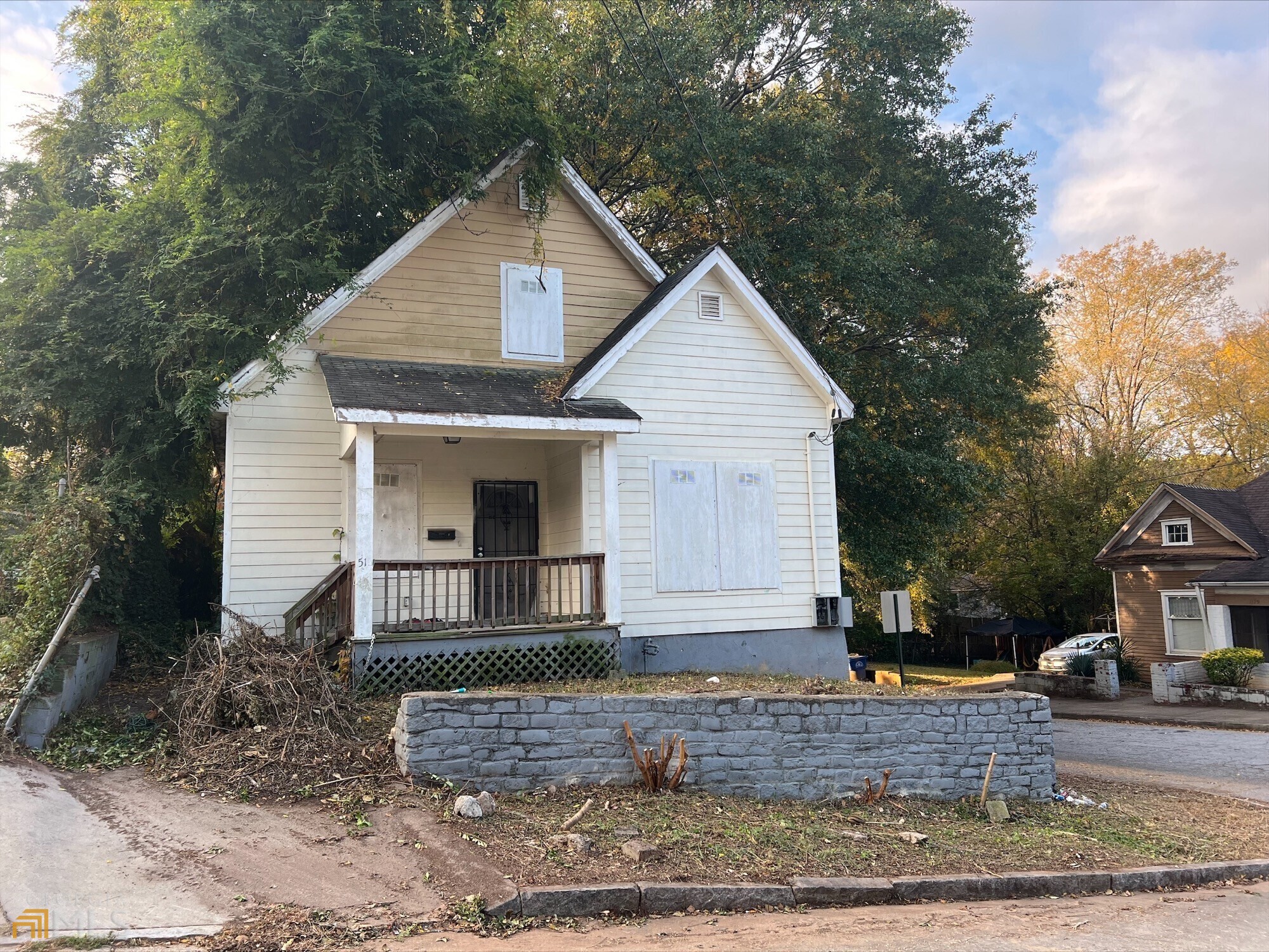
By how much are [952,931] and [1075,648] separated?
2500 centimetres

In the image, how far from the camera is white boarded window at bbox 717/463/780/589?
12.9 metres

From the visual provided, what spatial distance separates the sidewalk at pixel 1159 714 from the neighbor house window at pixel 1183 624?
132 inches

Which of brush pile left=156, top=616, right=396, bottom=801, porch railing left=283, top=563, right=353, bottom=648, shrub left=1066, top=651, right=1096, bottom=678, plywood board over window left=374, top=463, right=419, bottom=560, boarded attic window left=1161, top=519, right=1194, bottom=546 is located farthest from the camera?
boarded attic window left=1161, top=519, right=1194, bottom=546

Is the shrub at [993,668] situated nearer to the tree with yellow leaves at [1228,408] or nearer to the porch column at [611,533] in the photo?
the tree with yellow leaves at [1228,408]

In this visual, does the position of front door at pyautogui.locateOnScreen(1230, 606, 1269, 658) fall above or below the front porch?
below

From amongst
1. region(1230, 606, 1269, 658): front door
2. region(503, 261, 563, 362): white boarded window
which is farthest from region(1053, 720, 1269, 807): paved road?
region(503, 261, 563, 362): white boarded window

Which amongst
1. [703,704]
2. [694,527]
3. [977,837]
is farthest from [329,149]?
[977,837]

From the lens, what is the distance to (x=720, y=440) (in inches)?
512

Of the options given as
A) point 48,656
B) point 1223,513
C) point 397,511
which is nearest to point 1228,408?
point 1223,513

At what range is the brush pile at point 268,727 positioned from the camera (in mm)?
7535

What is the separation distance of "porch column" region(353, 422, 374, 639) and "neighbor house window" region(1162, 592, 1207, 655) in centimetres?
2366

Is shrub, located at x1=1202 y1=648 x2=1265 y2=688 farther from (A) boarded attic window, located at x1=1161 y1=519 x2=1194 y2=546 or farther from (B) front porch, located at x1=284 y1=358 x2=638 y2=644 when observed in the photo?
(B) front porch, located at x1=284 y1=358 x2=638 y2=644

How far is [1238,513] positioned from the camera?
82.7ft

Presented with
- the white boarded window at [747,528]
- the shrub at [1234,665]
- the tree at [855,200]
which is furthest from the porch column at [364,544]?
the shrub at [1234,665]
